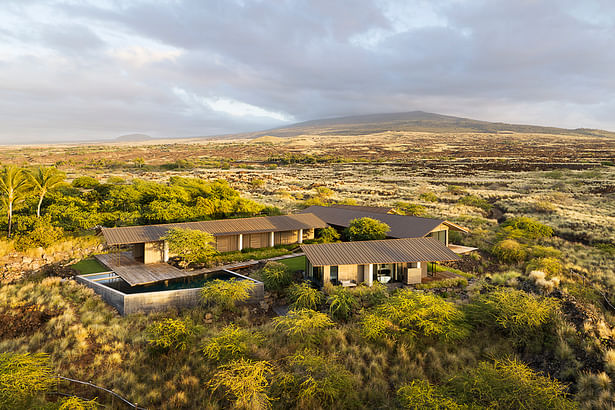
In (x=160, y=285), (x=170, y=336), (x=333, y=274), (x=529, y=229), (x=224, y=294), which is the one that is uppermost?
(x=529, y=229)

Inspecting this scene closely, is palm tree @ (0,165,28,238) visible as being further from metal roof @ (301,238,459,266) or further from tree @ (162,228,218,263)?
metal roof @ (301,238,459,266)

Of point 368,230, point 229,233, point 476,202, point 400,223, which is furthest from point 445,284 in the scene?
point 476,202

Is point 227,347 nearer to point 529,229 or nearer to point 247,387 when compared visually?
point 247,387

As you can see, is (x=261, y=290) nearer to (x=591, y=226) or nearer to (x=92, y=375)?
(x=92, y=375)

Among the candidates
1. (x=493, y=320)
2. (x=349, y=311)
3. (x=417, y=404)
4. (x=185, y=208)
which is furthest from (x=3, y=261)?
(x=493, y=320)

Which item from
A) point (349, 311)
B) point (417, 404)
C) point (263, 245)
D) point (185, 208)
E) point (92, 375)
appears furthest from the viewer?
point (185, 208)
